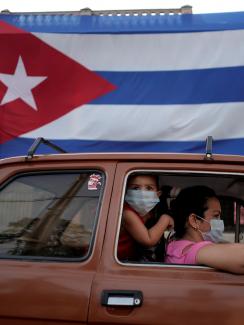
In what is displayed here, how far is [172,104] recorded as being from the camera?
6.03 meters

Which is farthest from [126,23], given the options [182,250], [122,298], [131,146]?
[122,298]

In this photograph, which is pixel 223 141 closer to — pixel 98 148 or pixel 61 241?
pixel 98 148

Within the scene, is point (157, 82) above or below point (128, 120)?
above

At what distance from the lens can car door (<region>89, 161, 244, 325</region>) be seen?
2.18m

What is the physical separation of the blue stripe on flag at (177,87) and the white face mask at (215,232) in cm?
332

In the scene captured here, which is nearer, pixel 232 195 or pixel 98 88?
pixel 232 195

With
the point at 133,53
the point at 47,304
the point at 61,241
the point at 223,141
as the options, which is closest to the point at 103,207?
the point at 61,241

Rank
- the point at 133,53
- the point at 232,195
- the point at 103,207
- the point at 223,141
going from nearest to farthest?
1. the point at 103,207
2. the point at 232,195
3. the point at 223,141
4. the point at 133,53

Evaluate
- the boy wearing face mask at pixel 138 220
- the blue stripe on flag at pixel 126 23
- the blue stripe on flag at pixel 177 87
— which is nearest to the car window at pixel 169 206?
the boy wearing face mask at pixel 138 220

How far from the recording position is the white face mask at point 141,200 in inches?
106

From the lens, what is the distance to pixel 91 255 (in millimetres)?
2410

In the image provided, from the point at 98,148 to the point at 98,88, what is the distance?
0.77 m

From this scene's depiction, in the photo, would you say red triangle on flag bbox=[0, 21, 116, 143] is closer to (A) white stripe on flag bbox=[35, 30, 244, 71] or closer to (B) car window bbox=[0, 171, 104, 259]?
(A) white stripe on flag bbox=[35, 30, 244, 71]

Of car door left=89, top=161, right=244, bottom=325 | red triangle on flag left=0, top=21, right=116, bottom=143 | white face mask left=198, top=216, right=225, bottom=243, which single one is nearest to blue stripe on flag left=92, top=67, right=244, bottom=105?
red triangle on flag left=0, top=21, right=116, bottom=143
